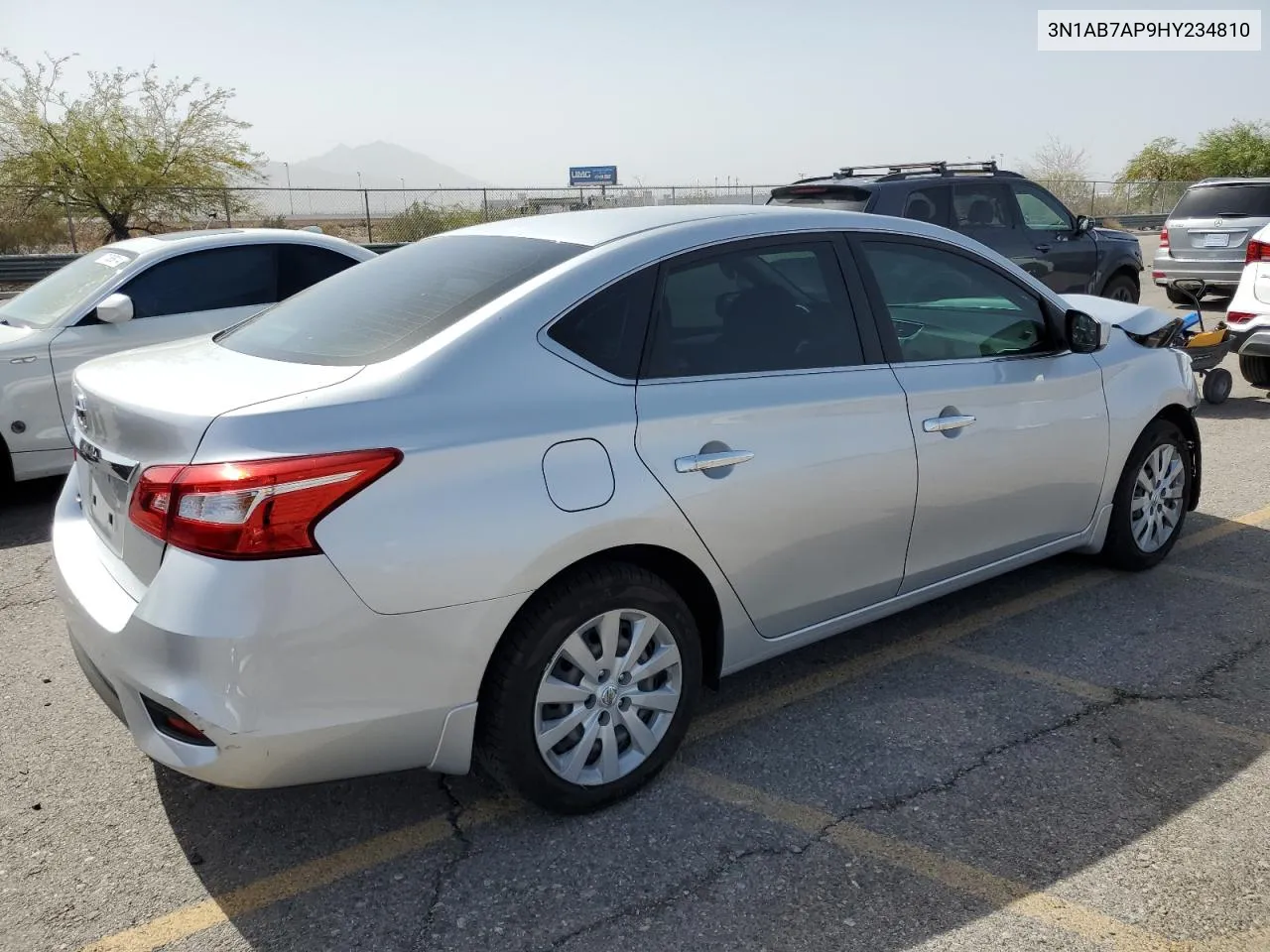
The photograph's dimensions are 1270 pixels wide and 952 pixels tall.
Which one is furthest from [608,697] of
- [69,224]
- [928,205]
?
[69,224]

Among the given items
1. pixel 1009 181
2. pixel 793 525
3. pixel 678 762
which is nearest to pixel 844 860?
pixel 678 762

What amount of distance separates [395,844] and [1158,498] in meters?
3.75

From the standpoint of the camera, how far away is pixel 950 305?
4.34 m

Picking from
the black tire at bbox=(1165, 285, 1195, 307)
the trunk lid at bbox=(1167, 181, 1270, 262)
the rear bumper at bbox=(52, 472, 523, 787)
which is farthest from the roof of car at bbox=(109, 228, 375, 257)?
the trunk lid at bbox=(1167, 181, 1270, 262)

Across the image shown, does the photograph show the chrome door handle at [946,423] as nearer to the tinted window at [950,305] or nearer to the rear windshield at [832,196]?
the tinted window at [950,305]

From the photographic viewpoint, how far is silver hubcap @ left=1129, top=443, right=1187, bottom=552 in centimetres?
494

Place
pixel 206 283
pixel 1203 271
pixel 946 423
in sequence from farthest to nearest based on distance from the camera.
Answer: pixel 1203 271
pixel 206 283
pixel 946 423

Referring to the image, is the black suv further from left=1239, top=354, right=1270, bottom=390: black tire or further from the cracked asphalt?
the cracked asphalt

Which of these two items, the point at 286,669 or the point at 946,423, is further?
the point at 946,423

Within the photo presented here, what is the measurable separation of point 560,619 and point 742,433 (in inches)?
32.2

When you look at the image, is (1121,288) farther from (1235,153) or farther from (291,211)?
(1235,153)

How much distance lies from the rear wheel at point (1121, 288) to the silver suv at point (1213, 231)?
2.22 meters

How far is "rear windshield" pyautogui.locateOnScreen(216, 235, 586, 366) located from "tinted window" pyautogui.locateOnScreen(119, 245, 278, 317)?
3.54 m

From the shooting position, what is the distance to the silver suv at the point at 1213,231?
45.4 ft
